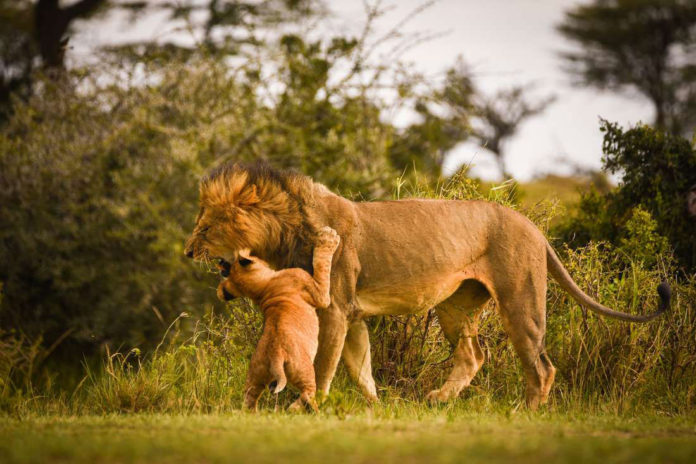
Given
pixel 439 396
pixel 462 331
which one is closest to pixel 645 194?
pixel 462 331

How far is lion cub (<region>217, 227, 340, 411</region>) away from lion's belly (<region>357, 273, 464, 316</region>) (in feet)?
1.47

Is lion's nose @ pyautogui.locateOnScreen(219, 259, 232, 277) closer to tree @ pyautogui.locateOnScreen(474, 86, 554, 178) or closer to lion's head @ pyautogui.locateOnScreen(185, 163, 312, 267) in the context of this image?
lion's head @ pyautogui.locateOnScreen(185, 163, 312, 267)

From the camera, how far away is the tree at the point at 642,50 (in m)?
32.5

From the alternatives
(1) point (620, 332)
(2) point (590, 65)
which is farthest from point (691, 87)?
(1) point (620, 332)

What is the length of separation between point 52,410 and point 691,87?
3189 centimetres

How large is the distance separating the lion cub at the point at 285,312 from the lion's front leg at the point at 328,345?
0.11 metres

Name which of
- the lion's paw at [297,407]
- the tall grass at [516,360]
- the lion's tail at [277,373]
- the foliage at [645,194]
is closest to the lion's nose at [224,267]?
the tall grass at [516,360]

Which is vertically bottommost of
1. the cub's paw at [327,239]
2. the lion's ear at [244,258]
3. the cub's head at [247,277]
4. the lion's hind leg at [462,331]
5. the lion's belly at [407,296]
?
the lion's hind leg at [462,331]

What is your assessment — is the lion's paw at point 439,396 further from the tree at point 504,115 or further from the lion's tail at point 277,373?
the tree at point 504,115

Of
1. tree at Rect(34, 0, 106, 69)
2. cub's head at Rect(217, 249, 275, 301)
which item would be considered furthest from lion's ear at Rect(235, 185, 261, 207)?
tree at Rect(34, 0, 106, 69)

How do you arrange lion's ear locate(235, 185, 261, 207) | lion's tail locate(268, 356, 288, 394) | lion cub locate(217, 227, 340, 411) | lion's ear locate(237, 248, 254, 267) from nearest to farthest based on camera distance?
lion's tail locate(268, 356, 288, 394) < lion cub locate(217, 227, 340, 411) < lion's ear locate(237, 248, 254, 267) < lion's ear locate(235, 185, 261, 207)

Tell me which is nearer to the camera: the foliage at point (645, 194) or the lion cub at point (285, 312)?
the lion cub at point (285, 312)

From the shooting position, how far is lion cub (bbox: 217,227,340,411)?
5.52 metres

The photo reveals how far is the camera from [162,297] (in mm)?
12836
